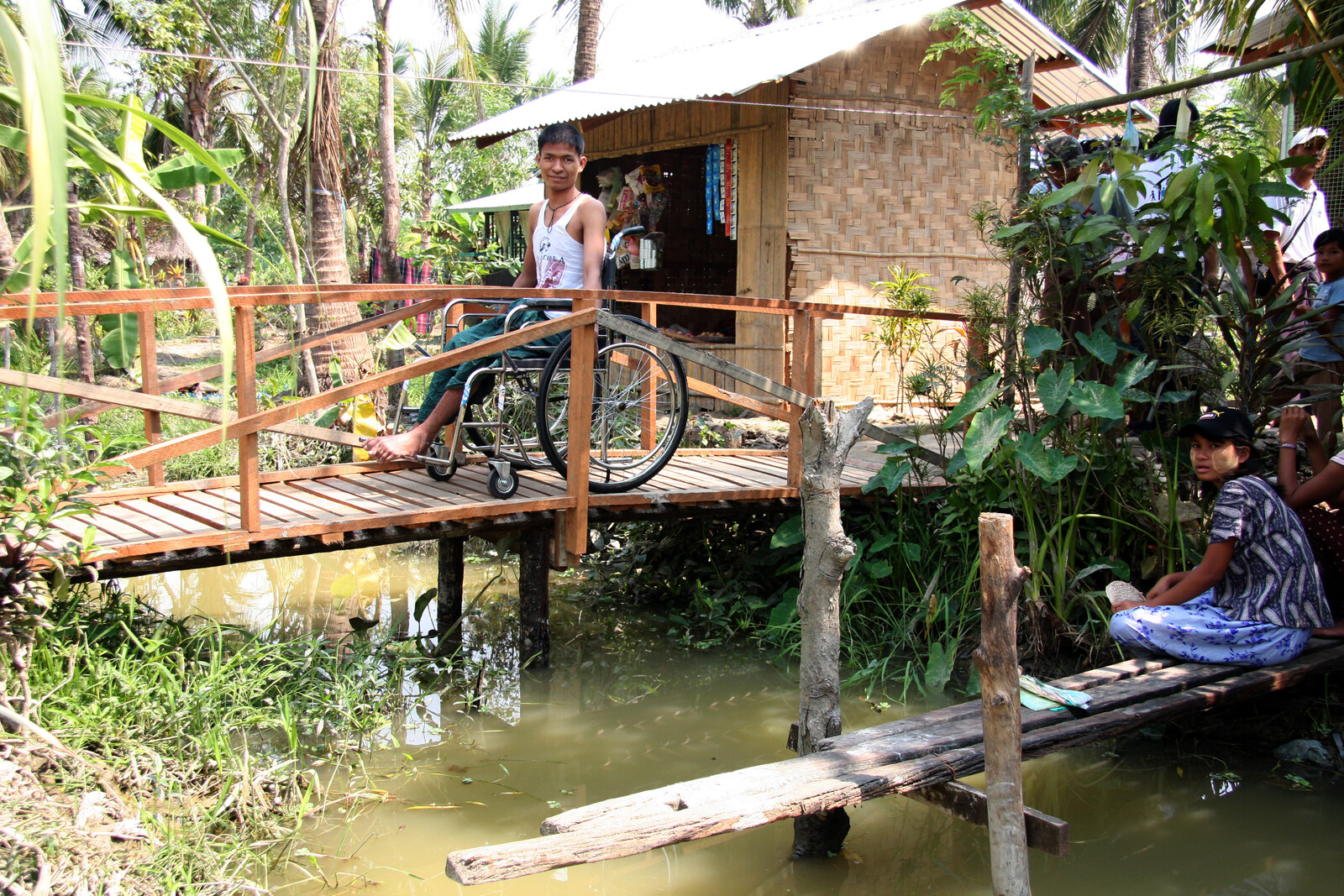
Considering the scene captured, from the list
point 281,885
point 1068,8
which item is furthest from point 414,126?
point 281,885

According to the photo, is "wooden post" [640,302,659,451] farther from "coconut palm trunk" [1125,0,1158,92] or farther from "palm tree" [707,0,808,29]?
"palm tree" [707,0,808,29]

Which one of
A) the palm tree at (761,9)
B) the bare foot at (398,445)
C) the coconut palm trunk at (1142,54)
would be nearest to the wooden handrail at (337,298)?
the bare foot at (398,445)

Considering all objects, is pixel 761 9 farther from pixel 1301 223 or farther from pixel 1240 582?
pixel 1240 582

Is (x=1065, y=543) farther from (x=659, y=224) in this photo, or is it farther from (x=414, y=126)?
(x=414, y=126)

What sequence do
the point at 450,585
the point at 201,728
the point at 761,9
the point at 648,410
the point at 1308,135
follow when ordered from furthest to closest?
1. the point at 761,9
2. the point at 1308,135
3. the point at 648,410
4. the point at 450,585
5. the point at 201,728

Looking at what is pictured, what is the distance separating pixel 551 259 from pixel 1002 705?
9.43 feet

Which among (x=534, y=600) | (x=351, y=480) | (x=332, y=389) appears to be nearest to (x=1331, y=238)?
(x=534, y=600)

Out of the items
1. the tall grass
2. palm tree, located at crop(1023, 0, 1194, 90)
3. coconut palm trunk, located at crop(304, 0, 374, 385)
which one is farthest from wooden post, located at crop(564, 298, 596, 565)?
palm tree, located at crop(1023, 0, 1194, 90)

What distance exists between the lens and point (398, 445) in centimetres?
434

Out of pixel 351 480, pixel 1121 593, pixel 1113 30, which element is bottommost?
pixel 1121 593

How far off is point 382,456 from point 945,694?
2.68 meters

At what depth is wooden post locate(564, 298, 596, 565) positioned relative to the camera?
4.05 metres

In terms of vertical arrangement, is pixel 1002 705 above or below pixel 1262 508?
below

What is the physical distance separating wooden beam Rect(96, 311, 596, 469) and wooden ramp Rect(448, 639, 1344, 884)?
183 centimetres
